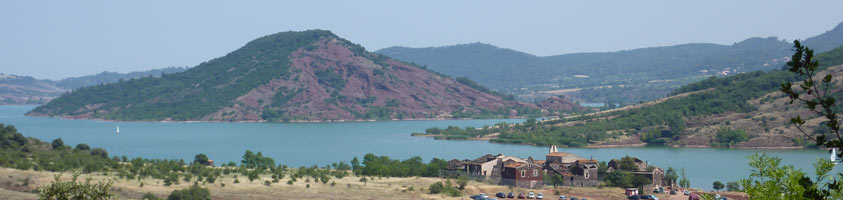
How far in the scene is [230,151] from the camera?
11125 centimetres

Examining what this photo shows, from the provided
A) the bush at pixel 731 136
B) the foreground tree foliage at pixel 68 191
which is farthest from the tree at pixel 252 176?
the bush at pixel 731 136

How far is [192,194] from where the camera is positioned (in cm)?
4631

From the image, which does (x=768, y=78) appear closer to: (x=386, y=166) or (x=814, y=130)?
(x=814, y=130)

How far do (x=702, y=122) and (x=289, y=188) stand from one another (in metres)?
81.5

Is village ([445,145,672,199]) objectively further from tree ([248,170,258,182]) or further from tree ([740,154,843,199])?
tree ([740,154,843,199])

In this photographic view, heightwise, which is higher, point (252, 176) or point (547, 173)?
point (252, 176)

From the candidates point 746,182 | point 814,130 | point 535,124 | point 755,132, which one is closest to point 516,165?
point 746,182

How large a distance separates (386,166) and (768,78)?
87658 mm

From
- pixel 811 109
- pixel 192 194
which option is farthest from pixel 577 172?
pixel 811 109

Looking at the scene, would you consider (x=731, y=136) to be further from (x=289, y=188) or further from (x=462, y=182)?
(x=289, y=188)

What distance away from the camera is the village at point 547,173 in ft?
194

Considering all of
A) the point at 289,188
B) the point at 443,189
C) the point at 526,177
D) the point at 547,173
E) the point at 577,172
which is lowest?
the point at 443,189

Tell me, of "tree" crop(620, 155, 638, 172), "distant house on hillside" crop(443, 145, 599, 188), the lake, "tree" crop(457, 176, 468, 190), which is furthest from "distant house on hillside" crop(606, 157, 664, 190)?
"tree" crop(457, 176, 468, 190)

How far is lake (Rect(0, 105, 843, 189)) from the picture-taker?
89500mm
